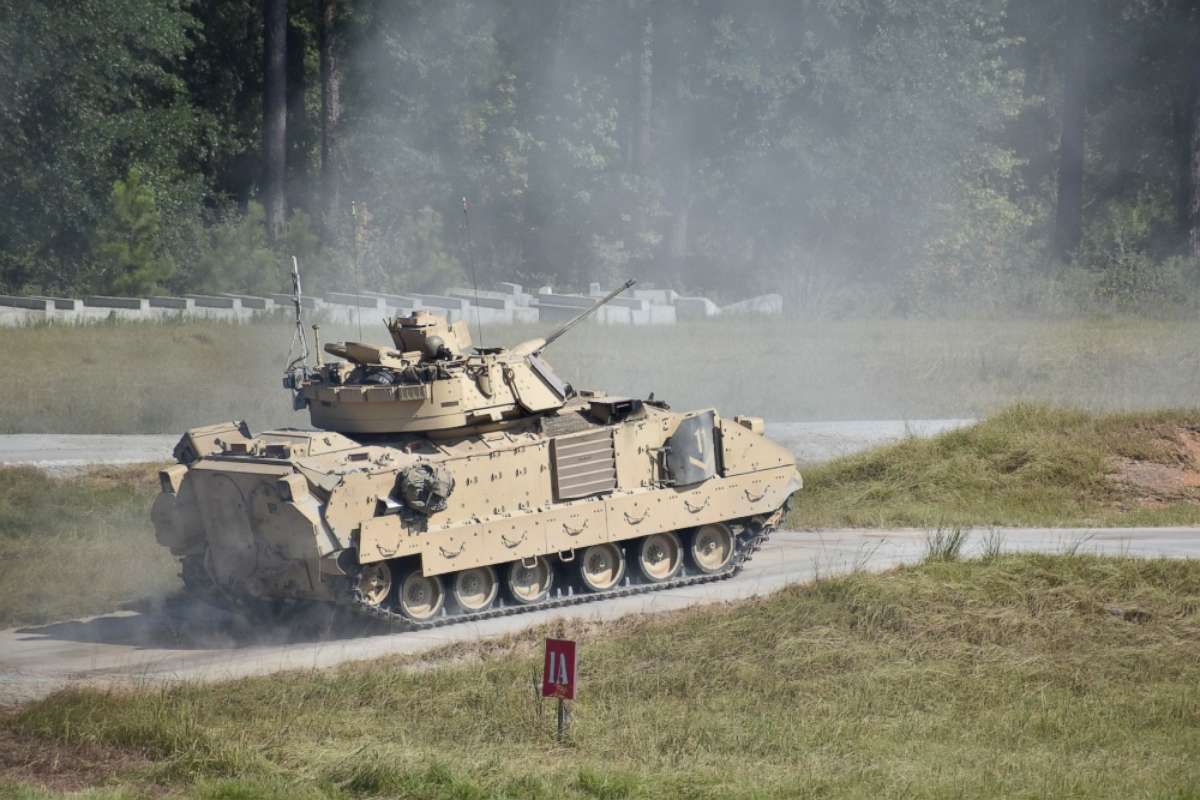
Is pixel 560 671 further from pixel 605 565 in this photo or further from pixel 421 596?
pixel 605 565

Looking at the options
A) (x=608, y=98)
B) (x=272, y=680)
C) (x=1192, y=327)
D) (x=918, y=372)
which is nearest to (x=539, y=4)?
(x=608, y=98)

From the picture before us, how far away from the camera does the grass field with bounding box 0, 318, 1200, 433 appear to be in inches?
1251

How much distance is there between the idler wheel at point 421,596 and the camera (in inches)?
695

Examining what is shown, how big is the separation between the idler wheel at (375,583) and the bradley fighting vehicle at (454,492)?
0.06 feet

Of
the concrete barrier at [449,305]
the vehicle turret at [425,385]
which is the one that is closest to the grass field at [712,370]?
the concrete barrier at [449,305]

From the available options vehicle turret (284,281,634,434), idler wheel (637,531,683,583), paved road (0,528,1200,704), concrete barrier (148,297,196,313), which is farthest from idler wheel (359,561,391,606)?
concrete barrier (148,297,196,313)

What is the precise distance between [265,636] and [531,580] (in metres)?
2.77

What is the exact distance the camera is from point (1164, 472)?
25938 millimetres

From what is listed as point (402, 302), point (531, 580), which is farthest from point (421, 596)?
point (402, 302)

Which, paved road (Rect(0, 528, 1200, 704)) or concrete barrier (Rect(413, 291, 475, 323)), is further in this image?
concrete barrier (Rect(413, 291, 475, 323))

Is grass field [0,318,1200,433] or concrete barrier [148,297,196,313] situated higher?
concrete barrier [148,297,196,313]

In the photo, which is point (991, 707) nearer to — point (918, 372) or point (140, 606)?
point (140, 606)

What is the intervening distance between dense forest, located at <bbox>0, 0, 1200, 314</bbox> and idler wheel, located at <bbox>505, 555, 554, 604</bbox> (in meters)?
17.9

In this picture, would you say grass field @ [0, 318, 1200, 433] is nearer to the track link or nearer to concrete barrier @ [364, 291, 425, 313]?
concrete barrier @ [364, 291, 425, 313]
